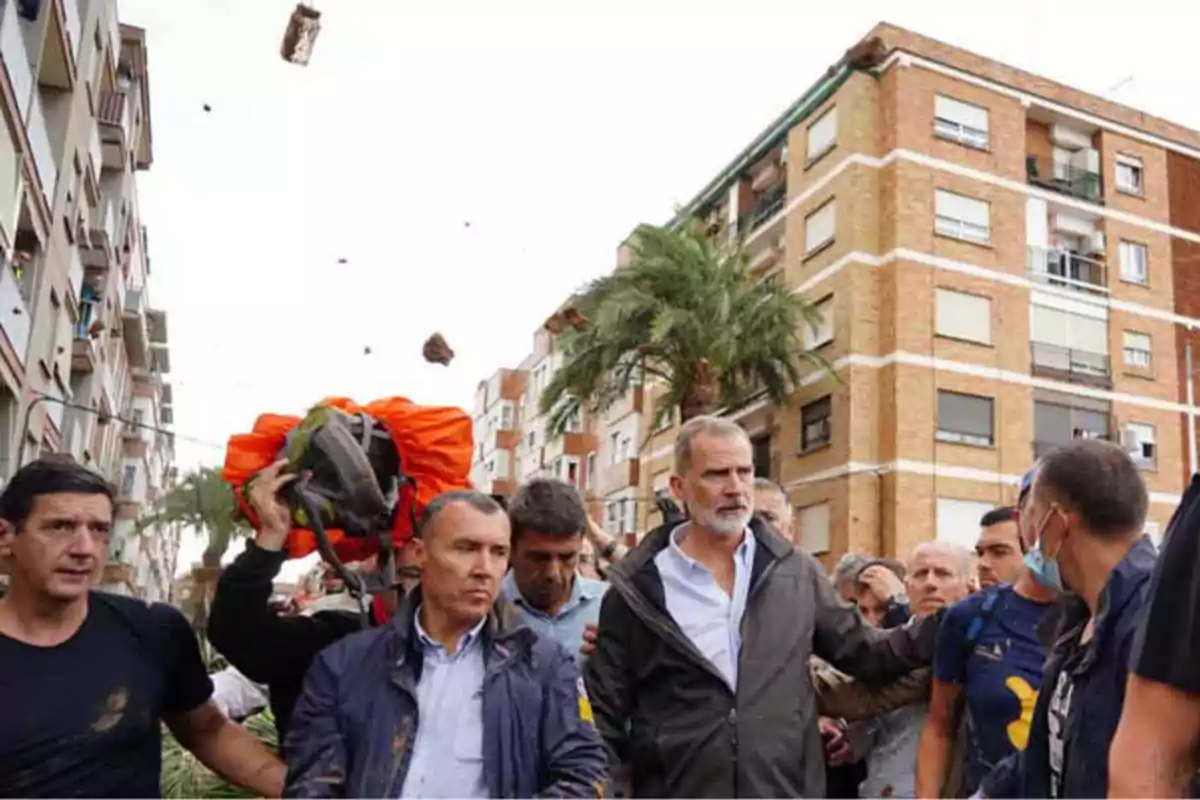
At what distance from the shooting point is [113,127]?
85.0 ft

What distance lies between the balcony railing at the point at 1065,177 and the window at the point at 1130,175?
86 centimetres

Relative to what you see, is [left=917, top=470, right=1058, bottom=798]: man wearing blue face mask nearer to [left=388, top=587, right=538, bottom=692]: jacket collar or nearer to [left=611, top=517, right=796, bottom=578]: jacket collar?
[left=611, top=517, right=796, bottom=578]: jacket collar

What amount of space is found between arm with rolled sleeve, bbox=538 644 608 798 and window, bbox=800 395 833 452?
23736 millimetres

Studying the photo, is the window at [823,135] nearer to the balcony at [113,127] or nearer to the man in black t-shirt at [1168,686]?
the balcony at [113,127]

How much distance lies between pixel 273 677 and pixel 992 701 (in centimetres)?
208

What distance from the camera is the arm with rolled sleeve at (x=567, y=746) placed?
283 centimetres

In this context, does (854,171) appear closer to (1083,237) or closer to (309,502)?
(1083,237)

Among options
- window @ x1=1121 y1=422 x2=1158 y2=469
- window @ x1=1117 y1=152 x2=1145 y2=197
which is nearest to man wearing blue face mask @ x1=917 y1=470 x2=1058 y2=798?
window @ x1=1121 y1=422 x2=1158 y2=469

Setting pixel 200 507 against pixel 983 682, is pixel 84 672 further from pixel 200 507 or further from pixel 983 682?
pixel 200 507

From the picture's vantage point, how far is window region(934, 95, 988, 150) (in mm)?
27484

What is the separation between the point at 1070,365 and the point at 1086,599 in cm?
2710

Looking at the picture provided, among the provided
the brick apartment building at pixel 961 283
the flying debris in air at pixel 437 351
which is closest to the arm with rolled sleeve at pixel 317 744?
the flying debris in air at pixel 437 351

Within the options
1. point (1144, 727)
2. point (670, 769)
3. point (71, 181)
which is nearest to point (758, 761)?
point (670, 769)

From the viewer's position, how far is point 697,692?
11.2ft
